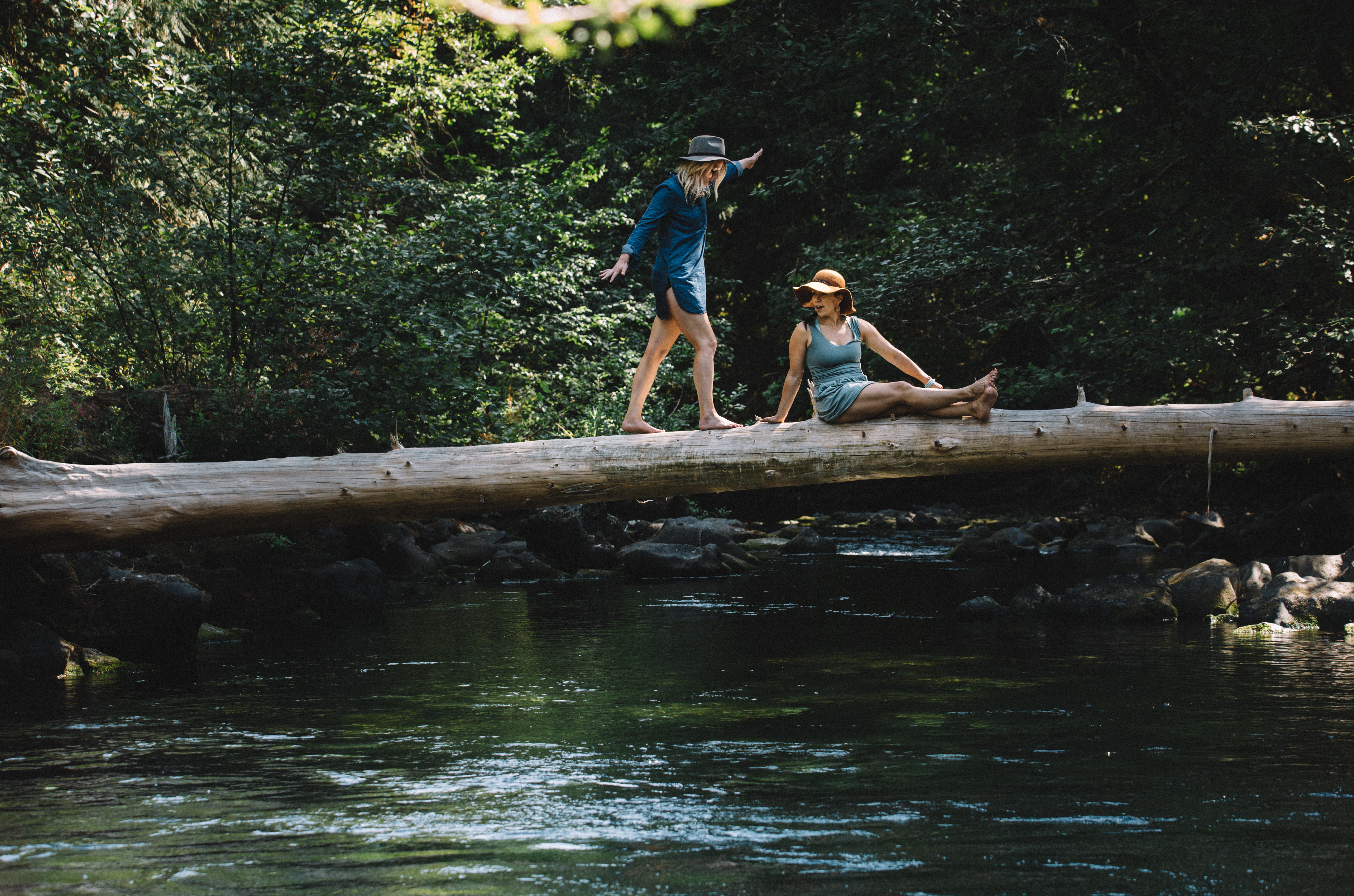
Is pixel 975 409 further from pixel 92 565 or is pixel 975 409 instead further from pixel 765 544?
pixel 765 544

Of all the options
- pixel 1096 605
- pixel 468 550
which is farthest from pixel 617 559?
pixel 1096 605

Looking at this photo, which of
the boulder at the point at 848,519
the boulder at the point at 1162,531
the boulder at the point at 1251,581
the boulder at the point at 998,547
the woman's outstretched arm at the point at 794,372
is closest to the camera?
the woman's outstretched arm at the point at 794,372

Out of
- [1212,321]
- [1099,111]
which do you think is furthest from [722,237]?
[1212,321]

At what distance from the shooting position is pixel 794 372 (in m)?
7.70

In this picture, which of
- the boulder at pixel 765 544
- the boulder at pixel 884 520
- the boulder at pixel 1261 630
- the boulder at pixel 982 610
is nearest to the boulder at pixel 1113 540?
the boulder at pixel 884 520

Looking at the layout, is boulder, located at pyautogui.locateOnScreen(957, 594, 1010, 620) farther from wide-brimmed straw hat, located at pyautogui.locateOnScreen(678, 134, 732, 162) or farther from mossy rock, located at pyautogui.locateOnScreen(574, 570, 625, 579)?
mossy rock, located at pyautogui.locateOnScreen(574, 570, 625, 579)

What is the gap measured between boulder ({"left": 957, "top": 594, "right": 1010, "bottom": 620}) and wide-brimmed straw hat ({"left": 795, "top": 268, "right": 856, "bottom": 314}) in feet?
13.6

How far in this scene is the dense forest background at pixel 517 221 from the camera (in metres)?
13.5

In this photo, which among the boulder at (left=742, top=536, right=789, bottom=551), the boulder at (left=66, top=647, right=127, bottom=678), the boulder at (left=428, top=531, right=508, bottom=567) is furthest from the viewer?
the boulder at (left=742, top=536, right=789, bottom=551)

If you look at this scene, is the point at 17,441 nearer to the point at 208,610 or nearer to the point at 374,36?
the point at 208,610

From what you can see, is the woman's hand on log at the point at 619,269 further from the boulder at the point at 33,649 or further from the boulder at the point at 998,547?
the boulder at the point at 998,547

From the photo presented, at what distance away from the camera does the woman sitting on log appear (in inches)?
295

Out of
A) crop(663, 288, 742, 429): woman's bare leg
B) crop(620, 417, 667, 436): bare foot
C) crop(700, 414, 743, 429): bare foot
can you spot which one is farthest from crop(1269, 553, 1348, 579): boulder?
crop(620, 417, 667, 436): bare foot

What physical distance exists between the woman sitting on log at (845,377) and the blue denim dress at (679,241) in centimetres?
73
